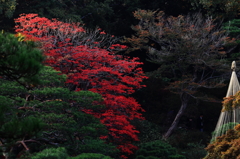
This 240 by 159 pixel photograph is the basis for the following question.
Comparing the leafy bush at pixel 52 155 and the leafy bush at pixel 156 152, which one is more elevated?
the leafy bush at pixel 52 155

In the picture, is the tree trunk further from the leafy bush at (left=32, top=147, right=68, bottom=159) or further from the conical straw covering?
the leafy bush at (left=32, top=147, right=68, bottom=159)

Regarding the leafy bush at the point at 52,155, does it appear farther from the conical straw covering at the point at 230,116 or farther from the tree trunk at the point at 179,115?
the tree trunk at the point at 179,115

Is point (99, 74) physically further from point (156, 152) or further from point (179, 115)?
Result: point (179, 115)

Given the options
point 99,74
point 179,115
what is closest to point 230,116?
point 99,74

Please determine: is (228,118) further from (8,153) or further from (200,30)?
(200,30)

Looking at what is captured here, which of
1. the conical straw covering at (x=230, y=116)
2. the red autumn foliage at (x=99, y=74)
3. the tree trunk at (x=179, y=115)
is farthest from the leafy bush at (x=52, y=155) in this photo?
the tree trunk at (x=179, y=115)

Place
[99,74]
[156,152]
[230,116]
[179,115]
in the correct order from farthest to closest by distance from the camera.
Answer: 1. [179,115]
2. [99,74]
3. [156,152]
4. [230,116]

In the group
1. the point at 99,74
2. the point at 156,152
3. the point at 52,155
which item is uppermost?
the point at 99,74

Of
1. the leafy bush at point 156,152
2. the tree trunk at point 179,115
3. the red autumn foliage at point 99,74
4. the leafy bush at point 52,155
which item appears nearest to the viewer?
the leafy bush at point 52,155

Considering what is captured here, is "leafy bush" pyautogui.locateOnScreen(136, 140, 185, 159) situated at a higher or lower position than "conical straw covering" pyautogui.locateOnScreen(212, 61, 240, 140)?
Result: lower

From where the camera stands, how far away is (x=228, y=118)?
8836 mm

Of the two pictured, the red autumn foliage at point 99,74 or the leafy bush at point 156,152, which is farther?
the red autumn foliage at point 99,74

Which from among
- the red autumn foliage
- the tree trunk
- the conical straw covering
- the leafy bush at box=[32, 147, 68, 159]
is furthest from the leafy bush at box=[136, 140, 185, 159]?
the tree trunk

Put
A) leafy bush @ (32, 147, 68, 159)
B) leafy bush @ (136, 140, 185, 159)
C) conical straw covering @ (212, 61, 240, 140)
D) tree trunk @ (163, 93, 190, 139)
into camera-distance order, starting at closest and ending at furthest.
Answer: leafy bush @ (32, 147, 68, 159)
conical straw covering @ (212, 61, 240, 140)
leafy bush @ (136, 140, 185, 159)
tree trunk @ (163, 93, 190, 139)
